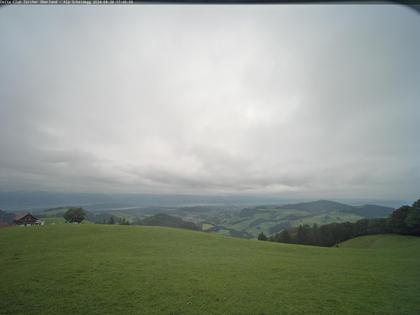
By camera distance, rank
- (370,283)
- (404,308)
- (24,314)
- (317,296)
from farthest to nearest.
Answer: (370,283), (317,296), (404,308), (24,314)

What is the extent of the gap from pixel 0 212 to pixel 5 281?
3490 cm

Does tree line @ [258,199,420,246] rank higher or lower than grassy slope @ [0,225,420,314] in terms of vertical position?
lower

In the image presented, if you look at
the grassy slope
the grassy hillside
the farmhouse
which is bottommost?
the grassy hillside

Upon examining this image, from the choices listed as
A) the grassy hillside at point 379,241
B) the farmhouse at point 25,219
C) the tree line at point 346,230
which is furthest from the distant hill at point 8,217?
the grassy hillside at point 379,241

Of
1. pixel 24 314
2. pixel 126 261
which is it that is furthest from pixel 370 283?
pixel 24 314

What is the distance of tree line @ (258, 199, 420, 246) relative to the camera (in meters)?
31.7

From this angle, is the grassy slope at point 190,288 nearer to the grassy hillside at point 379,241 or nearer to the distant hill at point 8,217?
the grassy hillside at point 379,241

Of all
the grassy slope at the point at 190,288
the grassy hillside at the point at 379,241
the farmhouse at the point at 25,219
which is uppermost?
the grassy slope at the point at 190,288

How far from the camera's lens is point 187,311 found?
5.49m

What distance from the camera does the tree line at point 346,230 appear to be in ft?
104

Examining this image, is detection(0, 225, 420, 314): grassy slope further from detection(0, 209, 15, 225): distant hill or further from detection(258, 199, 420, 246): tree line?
detection(0, 209, 15, 225): distant hill

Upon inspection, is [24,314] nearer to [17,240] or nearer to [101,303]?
[101,303]

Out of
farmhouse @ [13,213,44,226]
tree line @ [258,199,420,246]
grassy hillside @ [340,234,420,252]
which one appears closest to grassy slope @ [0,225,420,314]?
grassy hillside @ [340,234,420,252]

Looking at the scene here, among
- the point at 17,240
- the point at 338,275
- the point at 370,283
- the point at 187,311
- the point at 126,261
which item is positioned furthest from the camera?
the point at 17,240
